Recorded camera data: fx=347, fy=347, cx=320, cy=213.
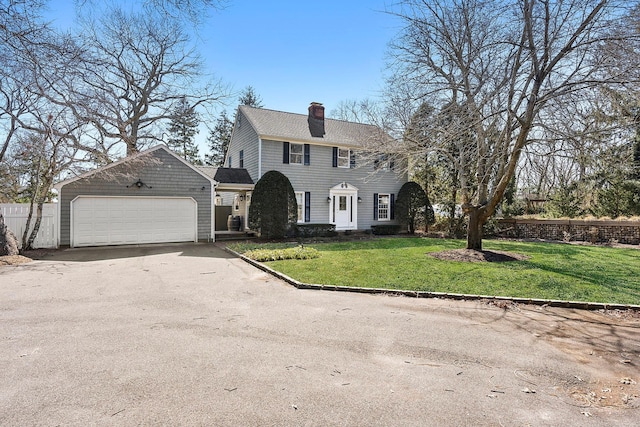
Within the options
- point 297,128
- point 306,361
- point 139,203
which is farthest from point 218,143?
point 306,361

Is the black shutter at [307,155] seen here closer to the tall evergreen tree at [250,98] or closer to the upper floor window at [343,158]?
the upper floor window at [343,158]

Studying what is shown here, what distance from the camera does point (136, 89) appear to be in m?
22.4

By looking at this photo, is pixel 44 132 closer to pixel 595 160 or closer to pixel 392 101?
pixel 392 101

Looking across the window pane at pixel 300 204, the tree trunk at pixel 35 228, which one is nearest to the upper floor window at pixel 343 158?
the window pane at pixel 300 204

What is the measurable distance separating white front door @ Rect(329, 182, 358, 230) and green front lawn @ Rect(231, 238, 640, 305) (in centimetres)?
758

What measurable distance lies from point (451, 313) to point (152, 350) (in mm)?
4428

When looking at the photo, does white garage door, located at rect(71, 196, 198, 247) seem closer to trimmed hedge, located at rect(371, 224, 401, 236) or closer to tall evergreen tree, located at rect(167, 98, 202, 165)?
trimmed hedge, located at rect(371, 224, 401, 236)

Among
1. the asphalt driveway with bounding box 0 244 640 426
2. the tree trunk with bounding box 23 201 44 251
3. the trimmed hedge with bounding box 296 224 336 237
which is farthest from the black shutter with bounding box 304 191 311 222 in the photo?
the asphalt driveway with bounding box 0 244 640 426

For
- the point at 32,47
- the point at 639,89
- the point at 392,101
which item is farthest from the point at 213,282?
the point at 639,89

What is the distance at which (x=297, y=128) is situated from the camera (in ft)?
63.6

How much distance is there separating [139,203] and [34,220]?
353cm

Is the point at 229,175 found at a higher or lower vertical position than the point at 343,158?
lower

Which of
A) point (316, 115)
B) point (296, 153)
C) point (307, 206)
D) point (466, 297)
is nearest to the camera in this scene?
point (466, 297)

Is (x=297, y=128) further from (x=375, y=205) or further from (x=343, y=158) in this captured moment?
(x=375, y=205)
